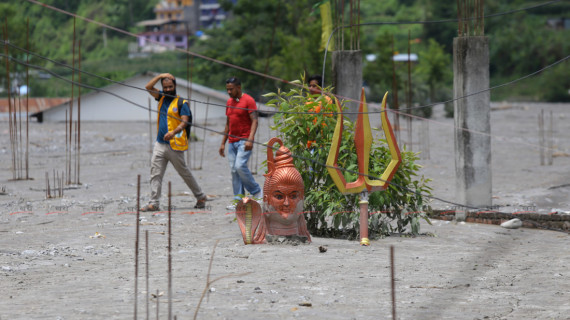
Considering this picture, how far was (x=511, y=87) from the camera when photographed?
5491cm

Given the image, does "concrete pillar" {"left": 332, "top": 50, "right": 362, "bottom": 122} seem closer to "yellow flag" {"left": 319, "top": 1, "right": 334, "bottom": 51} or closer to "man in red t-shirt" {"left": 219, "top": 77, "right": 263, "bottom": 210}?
"yellow flag" {"left": 319, "top": 1, "right": 334, "bottom": 51}

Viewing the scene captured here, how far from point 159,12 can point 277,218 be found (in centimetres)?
7501

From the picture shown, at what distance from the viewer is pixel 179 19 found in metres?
80.7

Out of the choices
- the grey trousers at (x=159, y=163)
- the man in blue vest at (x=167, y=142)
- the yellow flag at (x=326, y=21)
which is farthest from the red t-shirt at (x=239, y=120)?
the yellow flag at (x=326, y=21)

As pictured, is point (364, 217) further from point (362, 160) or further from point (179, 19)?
point (179, 19)

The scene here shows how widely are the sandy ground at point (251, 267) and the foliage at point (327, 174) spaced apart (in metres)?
0.28

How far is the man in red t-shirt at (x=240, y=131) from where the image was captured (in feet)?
31.4

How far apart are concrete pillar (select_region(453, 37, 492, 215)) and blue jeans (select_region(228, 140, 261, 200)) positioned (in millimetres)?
2503

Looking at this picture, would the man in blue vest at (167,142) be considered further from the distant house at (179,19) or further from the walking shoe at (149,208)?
the distant house at (179,19)

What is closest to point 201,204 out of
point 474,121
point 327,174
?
point 327,174

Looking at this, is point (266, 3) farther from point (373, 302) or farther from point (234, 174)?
point (373, 302)

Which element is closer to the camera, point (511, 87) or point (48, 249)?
point (48, 249)

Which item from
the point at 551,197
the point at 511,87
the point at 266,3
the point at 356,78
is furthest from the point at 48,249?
the point at 511,87

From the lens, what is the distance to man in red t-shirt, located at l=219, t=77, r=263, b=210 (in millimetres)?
9578
